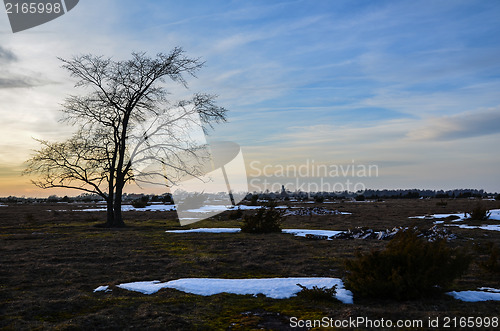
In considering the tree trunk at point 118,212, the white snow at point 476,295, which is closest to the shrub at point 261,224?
the tree trunk at point 118,212

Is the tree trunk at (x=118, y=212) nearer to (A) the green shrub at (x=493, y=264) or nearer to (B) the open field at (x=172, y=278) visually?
(B) the open field at (x=172, y=278)

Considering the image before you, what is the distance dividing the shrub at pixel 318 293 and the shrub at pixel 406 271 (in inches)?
18.6

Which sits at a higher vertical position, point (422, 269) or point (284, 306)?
point (422, 269)

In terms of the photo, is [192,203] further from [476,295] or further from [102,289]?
[476,295]

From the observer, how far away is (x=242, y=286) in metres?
7.00

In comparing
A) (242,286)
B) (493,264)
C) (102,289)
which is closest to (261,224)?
(242,286)

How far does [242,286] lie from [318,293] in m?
1.63

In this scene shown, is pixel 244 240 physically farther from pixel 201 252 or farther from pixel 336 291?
pixel 336 291

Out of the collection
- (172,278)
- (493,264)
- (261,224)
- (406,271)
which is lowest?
(172,278)

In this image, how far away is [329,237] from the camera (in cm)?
1495

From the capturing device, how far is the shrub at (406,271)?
586 cm

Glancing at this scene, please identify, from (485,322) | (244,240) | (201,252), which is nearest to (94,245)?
(201,252)

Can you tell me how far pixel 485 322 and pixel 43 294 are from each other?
716 cm

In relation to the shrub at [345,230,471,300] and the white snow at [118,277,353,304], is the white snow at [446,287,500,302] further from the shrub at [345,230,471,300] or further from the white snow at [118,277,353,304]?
the white snow at [118,277,353,304]
